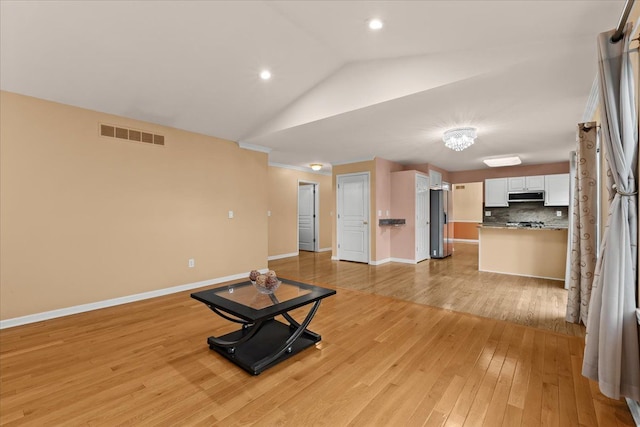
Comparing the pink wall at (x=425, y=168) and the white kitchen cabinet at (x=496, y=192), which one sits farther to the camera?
the white kitchen cabinet at (x=496, y=192)

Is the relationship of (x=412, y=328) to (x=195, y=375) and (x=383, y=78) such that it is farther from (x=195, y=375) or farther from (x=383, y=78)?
(x=383, y=78)

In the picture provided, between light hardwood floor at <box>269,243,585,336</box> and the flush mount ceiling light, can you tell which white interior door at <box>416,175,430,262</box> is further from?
the flush mount ceiling light

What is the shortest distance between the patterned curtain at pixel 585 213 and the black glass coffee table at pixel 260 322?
2577 millimetres

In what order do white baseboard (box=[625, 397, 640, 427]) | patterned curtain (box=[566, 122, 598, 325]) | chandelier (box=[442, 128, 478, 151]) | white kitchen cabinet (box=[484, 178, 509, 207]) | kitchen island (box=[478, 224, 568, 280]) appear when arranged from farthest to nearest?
white kitchen cabinet (box=[484, 178, 509, 207]) < kitchen island (box=[478, 224, 568, 280]) < chandelier (box=[442, 128, 478, 151]) < patterned curtain (box=[566, 122, 598, 325]) < white baseboard (box=[625, 397, 640, 427])

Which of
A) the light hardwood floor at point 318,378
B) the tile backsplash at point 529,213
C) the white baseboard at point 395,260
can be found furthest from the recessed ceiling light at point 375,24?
the tile backsplash at point 529,213

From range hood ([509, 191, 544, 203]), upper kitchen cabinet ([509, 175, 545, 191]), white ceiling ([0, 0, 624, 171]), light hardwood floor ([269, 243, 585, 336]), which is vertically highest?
white ceiling ([0, 0, 624, 171])

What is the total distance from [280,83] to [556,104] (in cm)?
327

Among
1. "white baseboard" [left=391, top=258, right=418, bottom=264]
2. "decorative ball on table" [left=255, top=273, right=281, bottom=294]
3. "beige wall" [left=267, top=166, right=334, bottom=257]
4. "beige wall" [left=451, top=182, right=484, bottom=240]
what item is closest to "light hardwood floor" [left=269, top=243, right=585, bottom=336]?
"white baseboard" [left=391, top=258, right=418, bottom=264]

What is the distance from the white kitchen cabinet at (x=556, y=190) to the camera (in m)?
6.45

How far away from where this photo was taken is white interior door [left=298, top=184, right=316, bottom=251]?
8.43 metres

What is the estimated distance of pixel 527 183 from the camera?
6914 mm

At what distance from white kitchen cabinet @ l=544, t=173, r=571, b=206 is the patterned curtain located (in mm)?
4392

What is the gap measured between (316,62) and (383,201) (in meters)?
3.84

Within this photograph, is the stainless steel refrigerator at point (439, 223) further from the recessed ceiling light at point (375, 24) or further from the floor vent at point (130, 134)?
the floor vent at point (130, 134)
